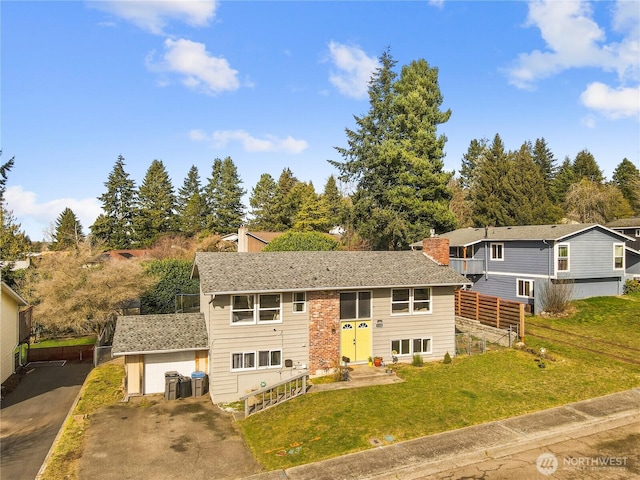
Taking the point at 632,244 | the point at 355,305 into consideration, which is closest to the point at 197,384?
the point at 355,305

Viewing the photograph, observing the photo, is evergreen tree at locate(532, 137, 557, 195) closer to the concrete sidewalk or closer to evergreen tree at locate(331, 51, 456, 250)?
evergreen tree at locate(331, 51, 456, 250)

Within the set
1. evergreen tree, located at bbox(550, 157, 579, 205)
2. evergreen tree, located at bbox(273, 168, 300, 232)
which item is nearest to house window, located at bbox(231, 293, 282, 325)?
evergreen tree, located at bbox(273, 168, 300, 232)

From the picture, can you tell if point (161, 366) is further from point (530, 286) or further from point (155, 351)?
point (530, 286)

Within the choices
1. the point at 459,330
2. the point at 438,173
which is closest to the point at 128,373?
the point at 459,330

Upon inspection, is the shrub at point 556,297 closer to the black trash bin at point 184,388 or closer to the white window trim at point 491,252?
the white window trim at point 491,252

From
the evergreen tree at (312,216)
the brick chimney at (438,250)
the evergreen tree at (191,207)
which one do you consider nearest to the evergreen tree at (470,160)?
the evergreen tree at (312,216)

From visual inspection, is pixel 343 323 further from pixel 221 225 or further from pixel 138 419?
pixel 221 225
